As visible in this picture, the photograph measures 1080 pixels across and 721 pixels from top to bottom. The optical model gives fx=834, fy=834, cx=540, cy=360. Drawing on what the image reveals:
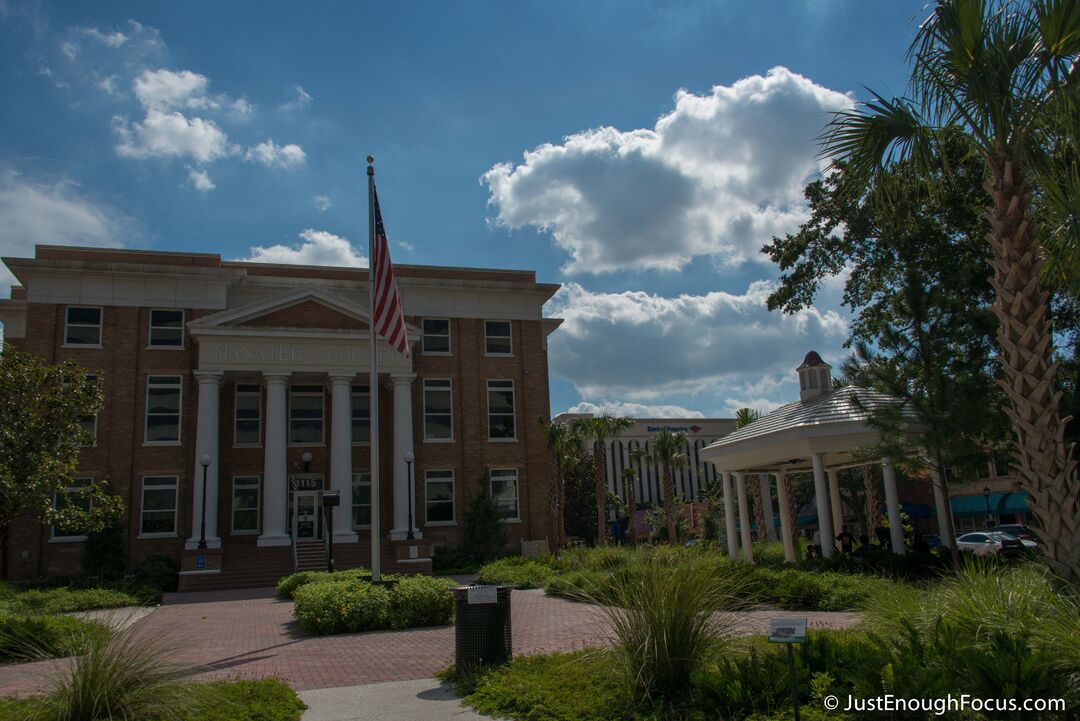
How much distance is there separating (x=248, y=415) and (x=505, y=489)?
1145 centimetres

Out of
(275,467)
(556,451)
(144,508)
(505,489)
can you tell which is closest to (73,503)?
(144,508)

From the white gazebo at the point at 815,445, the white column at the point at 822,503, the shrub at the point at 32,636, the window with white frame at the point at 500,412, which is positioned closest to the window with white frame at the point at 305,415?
the window with white frame at the point at 500,412

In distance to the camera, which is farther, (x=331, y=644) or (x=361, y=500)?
(x=361, y=500)

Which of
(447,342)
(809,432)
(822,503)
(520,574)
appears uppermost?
(447,342)

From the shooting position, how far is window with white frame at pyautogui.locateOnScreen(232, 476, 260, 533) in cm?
3362

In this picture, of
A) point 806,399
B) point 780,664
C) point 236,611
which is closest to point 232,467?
point 236,611

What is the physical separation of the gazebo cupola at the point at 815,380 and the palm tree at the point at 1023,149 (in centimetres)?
1309

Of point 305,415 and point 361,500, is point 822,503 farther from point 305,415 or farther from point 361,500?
point 305,415

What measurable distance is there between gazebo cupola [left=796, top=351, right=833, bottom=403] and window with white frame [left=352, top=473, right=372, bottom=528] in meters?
19.4

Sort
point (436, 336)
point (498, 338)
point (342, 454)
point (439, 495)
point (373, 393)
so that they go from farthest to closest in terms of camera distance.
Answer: point (498, 338) < point (436, 336) < point (439, 495) < point (342, 454) < point (373, 393)

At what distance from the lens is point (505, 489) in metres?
37.3

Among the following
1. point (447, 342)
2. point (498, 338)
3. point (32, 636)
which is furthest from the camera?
point (498, 338)

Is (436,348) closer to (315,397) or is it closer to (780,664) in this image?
(315,397)

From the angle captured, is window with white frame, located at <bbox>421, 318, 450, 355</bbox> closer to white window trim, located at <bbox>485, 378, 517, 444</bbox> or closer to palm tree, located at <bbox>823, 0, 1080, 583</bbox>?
white window trim, located at <bbox>485, 378, 517, 444</bbox>
